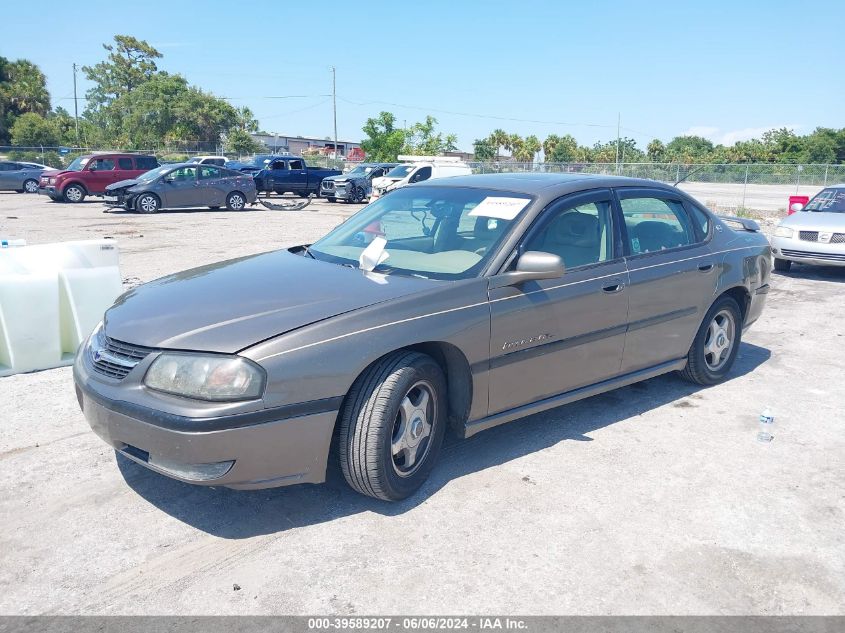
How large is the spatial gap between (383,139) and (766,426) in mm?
54503

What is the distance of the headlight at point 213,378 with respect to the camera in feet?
10.3

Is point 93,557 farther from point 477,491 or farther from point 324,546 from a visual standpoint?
point 477,491

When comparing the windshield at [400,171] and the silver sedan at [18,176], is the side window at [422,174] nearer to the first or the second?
the windshield at [400,171]

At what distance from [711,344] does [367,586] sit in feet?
12.1

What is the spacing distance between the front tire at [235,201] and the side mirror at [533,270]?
2023 centimetres

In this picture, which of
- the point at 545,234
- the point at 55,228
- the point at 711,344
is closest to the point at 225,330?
the point at 545,234

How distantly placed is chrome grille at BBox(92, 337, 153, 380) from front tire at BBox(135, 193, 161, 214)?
18734 mm

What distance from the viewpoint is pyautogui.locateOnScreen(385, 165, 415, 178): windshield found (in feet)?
86.6

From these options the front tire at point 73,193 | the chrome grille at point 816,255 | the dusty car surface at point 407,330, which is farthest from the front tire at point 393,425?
the front tire at point 73,193

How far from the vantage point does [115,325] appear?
3650 mm

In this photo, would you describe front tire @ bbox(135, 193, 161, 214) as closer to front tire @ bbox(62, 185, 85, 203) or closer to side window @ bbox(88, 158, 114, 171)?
side window @ bbox(88, 158, 114, 171)

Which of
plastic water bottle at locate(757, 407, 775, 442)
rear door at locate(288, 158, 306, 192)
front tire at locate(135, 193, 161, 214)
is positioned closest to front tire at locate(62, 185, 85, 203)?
front tire at locate(135, 193, 161, 214)

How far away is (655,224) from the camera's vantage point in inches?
206

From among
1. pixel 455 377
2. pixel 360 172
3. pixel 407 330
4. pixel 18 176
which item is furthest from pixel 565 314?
pixel 18 176
